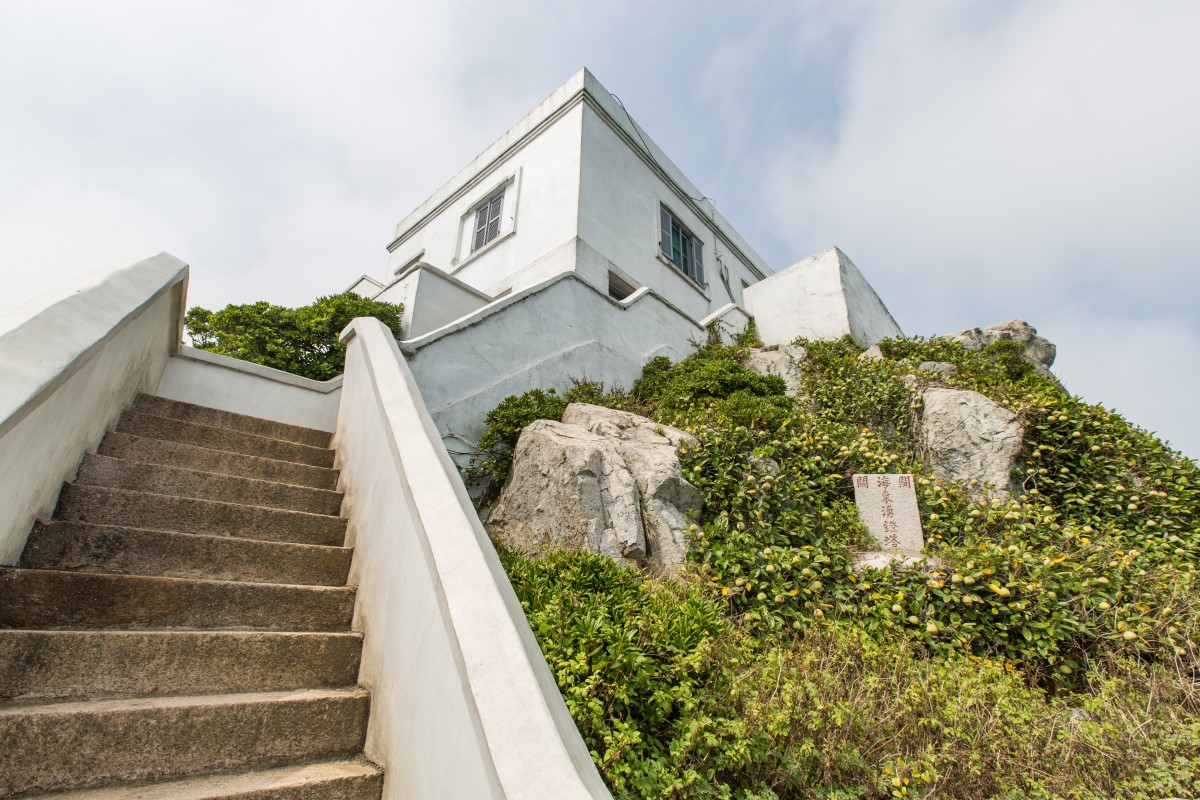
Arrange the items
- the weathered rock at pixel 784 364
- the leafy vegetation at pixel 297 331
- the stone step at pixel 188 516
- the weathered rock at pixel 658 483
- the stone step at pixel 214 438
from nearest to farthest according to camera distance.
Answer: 1. the stone step at pixel 188 516
2. the stone step at pixel 214 438
3. the weathered rock at pixel 658 483
4. the leafy vegetation at pixel 297 331
5. the weathered rock at pixel 784 364

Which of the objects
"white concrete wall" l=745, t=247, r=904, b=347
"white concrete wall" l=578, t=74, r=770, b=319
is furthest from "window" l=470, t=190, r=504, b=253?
"white concrete wall" l=745, t=247, r=904, b=347

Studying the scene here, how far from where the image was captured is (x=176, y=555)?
270cm

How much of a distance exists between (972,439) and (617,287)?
6952mm

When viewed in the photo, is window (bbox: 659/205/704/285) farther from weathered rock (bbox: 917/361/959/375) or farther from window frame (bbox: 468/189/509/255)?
weathered rock (bbox: 917/361/959/375)

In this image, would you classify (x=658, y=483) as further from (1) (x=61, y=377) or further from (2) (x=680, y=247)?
(2) (x=680, y=247)

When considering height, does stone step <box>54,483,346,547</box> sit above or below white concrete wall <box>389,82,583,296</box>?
below

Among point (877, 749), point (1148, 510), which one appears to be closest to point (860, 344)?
point (1148, 510)

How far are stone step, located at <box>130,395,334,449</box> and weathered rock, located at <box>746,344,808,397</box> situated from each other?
22.3ft

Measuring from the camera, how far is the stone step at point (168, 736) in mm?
1716

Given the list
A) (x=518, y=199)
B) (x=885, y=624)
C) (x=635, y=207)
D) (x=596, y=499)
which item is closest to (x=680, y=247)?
(x=635, y=207)

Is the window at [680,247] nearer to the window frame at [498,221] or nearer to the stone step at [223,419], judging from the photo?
the window frame at [498,221]

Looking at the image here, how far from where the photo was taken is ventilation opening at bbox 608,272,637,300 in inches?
424

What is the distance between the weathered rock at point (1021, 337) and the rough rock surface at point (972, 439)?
555cm

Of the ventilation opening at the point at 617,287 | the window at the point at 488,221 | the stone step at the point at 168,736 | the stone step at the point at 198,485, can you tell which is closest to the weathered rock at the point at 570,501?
the stone step at the point at 198,485
